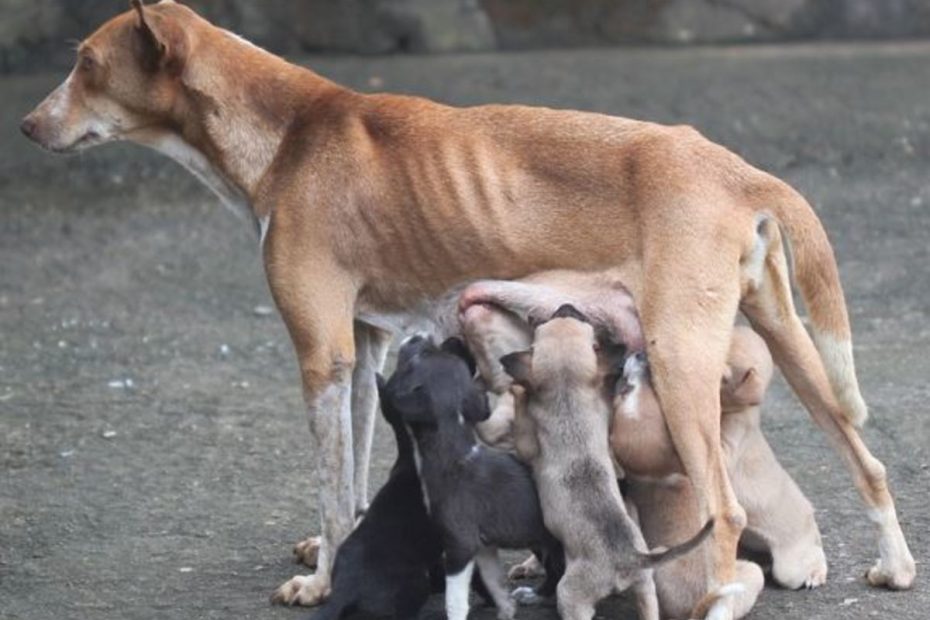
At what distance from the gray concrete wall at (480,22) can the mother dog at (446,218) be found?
20.7 ft

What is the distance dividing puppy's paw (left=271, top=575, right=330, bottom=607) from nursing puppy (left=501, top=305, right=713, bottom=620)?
2.54 ft

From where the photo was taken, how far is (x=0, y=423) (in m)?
7.66

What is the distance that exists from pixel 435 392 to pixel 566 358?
35cm

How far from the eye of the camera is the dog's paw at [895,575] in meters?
5.70

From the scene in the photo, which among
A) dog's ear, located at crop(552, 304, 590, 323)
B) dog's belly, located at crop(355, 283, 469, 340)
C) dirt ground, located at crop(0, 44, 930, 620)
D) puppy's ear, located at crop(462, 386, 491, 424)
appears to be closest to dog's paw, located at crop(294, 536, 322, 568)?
dirt ground, located at crop(0, 44, 930, 620)

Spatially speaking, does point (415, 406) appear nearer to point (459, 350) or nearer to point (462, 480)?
point (462, 480)

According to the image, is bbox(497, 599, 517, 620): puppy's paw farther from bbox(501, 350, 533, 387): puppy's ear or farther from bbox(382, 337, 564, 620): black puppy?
bbox(501, 350, 533, 387): puppy's ear

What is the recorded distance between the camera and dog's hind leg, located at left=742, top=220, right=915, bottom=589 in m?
5.66

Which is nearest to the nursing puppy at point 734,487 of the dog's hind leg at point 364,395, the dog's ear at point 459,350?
the dog's ear at point 459,350

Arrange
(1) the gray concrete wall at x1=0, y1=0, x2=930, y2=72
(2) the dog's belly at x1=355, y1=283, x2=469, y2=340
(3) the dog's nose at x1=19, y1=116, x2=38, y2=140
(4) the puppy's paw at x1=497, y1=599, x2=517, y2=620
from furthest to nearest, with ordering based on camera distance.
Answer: (1) the gray concrete wall at x1=0, y1=0, x2=930, y2=72 → (3) the dog's nose at x1=19, y1=116, x2=38, y2=140 → (2) the dog's belly at x1=355, y1=283, x2=469, y2=340 → (4) the puppy's paw at x1=497, y1=599, x2=517, y2=620

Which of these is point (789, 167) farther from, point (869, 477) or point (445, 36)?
point (869, 477)

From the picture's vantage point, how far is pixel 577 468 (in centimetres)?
525

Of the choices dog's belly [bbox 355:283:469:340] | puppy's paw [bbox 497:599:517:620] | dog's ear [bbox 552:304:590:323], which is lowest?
puppy's paw [bbox 497:599:517:620]

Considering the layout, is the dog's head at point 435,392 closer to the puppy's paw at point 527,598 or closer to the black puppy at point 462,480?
the black puppy at point 462,480
